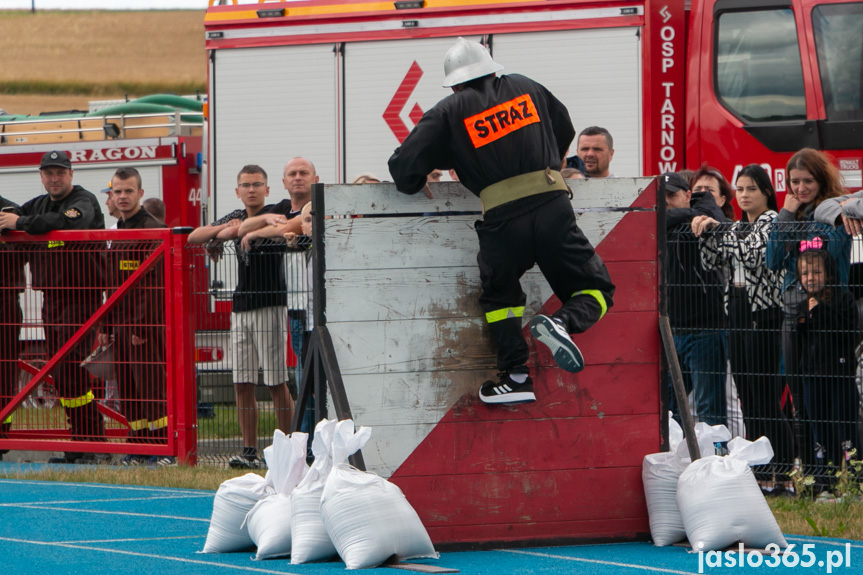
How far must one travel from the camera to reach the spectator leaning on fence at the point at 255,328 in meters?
8.95

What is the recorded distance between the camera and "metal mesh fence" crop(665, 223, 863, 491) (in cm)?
752

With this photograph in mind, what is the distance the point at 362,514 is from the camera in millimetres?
5430

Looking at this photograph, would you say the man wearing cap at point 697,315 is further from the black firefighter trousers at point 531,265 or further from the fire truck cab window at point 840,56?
the fire truck cab window at point 840,56

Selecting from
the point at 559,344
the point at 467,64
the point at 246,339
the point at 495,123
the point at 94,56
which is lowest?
the point at 246,339

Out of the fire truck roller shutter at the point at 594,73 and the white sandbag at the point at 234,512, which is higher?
the fire truck roller shutter at the point at 594,73

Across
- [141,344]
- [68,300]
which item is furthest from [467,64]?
[68,300]

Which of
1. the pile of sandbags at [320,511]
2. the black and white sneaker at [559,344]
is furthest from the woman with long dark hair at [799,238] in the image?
the pile of sandbags at [320,511]

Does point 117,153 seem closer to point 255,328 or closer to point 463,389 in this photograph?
point 255,328

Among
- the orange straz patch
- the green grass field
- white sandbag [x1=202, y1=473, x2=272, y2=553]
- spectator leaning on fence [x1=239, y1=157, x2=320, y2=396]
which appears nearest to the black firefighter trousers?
the orange straz patch

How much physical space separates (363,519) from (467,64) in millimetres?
2164

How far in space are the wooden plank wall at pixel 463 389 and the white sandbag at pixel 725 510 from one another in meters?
0.49

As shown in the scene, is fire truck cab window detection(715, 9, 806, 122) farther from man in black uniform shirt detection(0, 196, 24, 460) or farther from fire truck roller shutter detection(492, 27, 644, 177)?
man in black uniform shirt detection(0, 196, 24, 460)

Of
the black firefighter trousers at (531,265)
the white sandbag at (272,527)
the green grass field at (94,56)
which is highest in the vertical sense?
the green grass field at (94,56)

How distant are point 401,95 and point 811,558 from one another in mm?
7162
